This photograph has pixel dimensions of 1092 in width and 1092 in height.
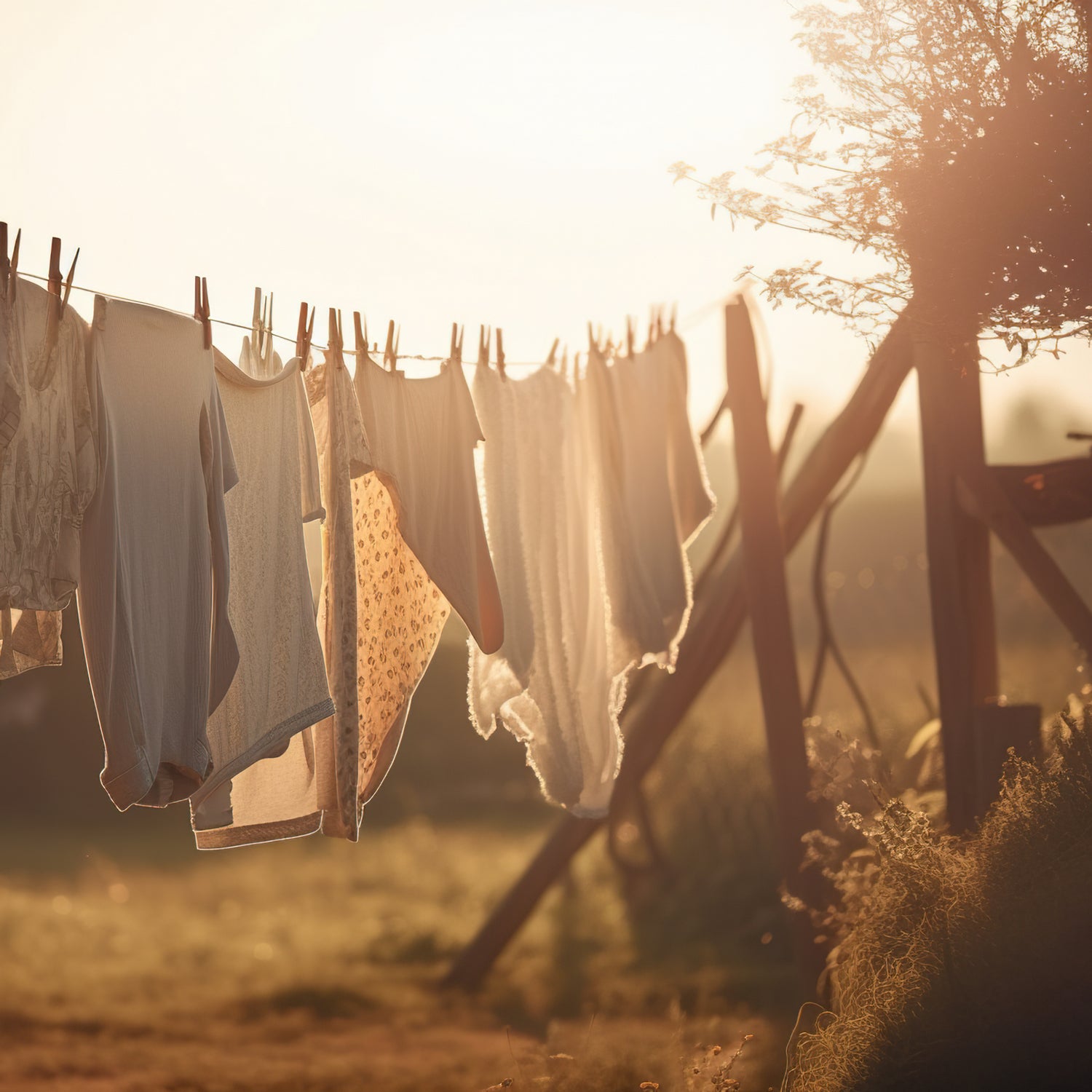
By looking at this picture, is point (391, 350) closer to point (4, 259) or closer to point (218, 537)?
point (218, 537)

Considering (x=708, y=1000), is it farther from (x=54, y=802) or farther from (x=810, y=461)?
(x=54, y=802)

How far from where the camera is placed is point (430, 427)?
2834mm

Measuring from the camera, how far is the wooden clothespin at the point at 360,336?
106 inches

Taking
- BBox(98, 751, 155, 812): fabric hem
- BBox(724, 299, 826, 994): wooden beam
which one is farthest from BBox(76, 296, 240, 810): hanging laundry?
BBox(724, 299, 826, 994): wooden beam

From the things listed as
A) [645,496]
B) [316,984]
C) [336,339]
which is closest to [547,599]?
[645,496]

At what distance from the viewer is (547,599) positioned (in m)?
3.18

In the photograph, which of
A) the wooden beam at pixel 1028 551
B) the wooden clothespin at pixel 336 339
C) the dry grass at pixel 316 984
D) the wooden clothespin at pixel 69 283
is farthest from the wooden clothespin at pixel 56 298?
the wooden beam at pixel 1028 551

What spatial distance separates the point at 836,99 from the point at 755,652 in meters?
1.84

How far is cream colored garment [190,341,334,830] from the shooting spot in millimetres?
2367

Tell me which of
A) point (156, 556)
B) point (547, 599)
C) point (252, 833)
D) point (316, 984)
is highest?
point (156, 556)

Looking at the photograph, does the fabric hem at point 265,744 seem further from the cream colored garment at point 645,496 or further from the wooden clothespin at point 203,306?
the cream colored garment at point 645,496

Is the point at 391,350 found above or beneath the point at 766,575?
above

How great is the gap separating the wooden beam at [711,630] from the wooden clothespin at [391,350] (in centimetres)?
155

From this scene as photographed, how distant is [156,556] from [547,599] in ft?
4.14
